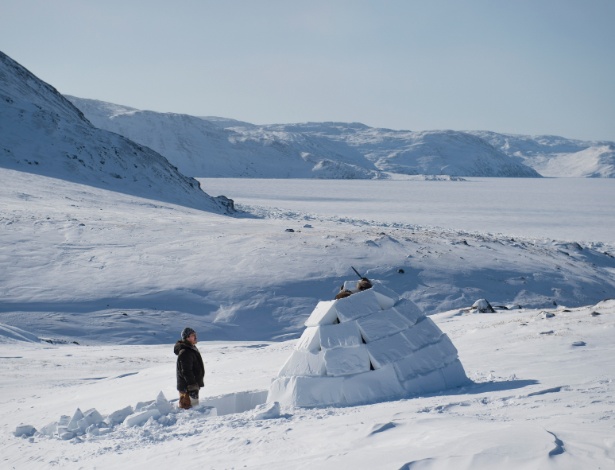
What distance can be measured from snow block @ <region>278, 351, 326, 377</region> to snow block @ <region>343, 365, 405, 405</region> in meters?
0.34

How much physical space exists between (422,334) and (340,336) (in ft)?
3.79

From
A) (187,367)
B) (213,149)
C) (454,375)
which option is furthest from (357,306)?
(213,149)

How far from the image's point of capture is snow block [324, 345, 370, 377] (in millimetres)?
8580

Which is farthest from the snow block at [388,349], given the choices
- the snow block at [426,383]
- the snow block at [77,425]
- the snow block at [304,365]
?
the snow block at [77,425]

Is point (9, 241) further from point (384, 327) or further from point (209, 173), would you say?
point (209, 173)

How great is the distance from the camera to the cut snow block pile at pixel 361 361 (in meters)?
8.56

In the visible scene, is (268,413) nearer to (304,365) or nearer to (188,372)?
(304,365)

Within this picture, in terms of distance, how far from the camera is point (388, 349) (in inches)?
342

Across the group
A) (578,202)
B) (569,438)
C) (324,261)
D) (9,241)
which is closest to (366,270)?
(324,261)

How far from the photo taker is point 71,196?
3738 centimetres

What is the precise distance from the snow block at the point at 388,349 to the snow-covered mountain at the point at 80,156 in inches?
1407

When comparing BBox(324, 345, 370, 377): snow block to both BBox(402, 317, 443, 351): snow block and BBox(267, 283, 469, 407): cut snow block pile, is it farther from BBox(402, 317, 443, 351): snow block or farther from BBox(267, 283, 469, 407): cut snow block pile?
BBox(402, 317, 443, 351): snow block

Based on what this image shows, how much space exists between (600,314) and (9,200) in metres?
27.7

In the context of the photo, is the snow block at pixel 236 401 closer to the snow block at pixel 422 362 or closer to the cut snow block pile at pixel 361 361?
the cut snow block pile at pixel 361 361
